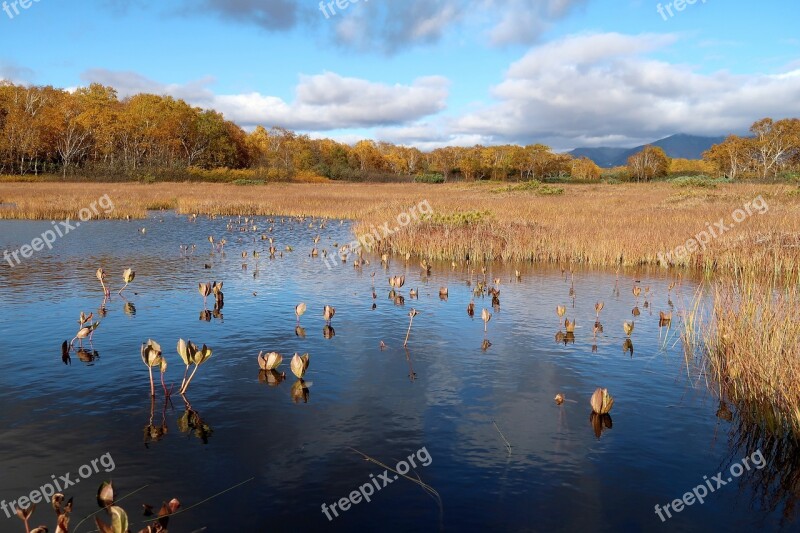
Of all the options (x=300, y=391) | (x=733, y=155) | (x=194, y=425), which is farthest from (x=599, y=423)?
(x=733, y=155)

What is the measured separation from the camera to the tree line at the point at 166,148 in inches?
2638

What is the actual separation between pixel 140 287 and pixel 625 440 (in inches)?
457

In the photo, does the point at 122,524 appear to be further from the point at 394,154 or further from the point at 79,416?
the point at 394,154

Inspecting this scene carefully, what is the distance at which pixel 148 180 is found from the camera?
6197 centimetres

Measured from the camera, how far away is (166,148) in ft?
267

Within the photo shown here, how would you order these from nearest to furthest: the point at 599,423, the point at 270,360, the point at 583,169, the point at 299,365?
the point at 599,423, the point at 299,365, the point at 270,360, the point at 583,169

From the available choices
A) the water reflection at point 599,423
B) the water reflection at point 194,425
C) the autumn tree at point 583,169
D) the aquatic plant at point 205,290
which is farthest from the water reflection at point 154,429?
the autumn tree at point 583,169

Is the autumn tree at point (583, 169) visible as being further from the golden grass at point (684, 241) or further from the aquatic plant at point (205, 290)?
the aquatic plant at point (205, 290)

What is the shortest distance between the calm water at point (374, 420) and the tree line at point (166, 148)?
59.9 metres

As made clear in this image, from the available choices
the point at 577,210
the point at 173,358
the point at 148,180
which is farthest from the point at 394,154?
the point at 173,358

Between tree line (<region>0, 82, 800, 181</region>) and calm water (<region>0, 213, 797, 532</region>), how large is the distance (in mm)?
59899

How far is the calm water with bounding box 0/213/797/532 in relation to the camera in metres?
5.14

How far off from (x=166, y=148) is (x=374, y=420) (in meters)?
83.6

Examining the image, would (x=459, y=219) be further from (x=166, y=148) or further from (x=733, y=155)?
(x=733, y=155)
